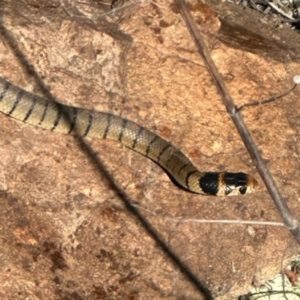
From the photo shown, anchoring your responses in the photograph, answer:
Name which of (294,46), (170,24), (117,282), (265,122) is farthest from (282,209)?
(294,46)

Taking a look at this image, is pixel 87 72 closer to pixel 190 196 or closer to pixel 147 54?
pixel 147 54

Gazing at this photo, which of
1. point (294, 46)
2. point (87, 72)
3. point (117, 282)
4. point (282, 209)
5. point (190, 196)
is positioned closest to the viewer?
point (282, 209)

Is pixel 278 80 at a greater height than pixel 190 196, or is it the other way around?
pixel 278 80

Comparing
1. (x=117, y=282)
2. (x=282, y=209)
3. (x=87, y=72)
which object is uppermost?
(x=282, y=209)

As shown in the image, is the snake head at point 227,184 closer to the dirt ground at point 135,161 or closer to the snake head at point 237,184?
the snake head at point 237,184

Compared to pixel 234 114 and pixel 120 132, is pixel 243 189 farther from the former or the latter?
pixel 234 114

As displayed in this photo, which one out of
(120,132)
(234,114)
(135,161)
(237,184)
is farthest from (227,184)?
(234,114)

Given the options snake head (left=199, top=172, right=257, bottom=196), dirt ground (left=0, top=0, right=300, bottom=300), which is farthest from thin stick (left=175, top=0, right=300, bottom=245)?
snake head (left=199, top=172, right=257, bottom=196)

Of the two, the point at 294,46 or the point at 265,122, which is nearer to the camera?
the point at 265,122
